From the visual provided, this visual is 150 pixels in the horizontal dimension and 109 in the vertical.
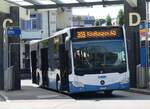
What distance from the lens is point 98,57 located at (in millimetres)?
24359

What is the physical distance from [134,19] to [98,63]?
7.64m

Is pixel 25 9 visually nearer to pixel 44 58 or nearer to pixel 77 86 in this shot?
pixel 44 58

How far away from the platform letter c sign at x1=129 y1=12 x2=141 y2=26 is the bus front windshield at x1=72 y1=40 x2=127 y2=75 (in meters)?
6.65

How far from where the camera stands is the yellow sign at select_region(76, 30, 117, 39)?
2464 cm

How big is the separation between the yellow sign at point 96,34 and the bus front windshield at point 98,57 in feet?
0.84

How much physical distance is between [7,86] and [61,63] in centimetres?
576

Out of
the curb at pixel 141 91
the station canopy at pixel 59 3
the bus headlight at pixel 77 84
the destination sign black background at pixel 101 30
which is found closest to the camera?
the bus headlight at pixel 77 84

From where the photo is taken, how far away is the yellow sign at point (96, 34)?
24.6 meters

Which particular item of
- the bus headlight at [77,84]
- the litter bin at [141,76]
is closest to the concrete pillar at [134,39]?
the litter bin at [141,76]

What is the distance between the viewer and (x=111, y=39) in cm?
2464

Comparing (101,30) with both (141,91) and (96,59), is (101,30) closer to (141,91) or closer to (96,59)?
(96,59)

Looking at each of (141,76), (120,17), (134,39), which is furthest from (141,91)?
(120,17)

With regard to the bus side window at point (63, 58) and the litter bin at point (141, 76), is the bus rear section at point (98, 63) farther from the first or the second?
the litter bin at point (141, 76)

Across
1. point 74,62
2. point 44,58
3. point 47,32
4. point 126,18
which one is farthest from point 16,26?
point 47,32
